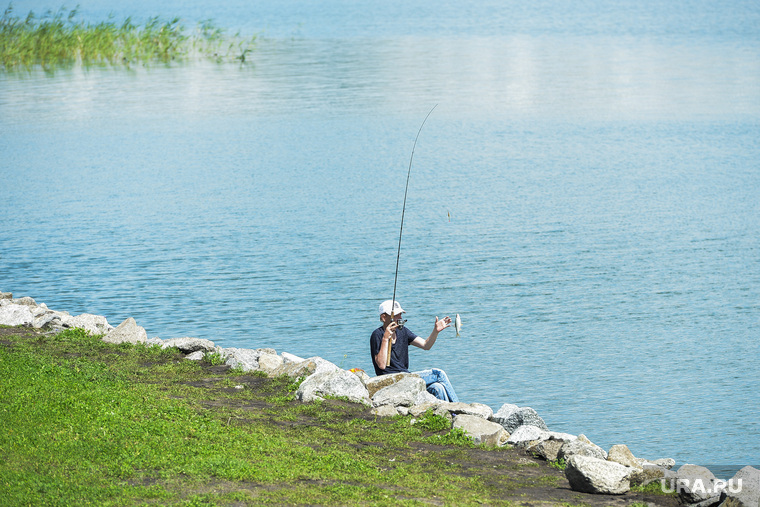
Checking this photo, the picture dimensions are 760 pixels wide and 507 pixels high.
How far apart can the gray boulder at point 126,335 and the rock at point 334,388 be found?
2.99 meters

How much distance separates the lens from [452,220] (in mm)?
19375

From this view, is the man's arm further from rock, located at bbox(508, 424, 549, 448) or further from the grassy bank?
rock, located at bbox(508, 424, 549, 448)

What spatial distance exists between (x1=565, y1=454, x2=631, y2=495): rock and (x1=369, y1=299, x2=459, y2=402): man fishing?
2705 millimetres

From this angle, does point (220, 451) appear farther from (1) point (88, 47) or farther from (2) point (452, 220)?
(1) point (88, 47)

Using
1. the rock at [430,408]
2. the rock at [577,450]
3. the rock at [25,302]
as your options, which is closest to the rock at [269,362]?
the rock at [430,408]

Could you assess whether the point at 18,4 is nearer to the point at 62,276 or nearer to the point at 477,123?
the point at 477,123

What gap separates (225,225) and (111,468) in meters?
13.3

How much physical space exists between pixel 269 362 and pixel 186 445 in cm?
351

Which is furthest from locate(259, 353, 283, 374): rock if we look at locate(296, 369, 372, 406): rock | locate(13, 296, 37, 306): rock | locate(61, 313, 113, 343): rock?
locate(13, 296, 37, 306): rock

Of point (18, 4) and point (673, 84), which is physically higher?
point (18, 4)

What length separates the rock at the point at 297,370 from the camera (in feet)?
32.8

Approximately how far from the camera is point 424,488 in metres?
6.85

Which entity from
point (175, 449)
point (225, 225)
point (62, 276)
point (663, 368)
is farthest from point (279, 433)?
point (225, 225)

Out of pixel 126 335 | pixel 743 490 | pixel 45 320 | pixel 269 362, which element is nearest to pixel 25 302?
pixel 45 320
